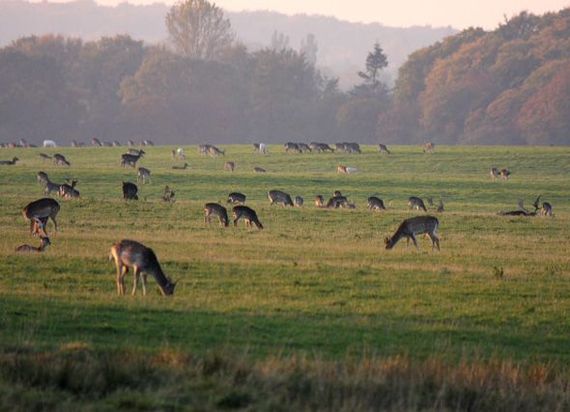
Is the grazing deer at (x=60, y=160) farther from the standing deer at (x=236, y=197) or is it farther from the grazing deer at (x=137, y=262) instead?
the grazing deer at (x=137, y=262)

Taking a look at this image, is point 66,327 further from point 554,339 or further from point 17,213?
point 17,213

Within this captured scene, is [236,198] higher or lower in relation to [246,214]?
higher

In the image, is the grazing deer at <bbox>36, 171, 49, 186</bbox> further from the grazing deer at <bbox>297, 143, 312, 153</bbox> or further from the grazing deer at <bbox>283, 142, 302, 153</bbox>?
the grazing deer at <bbox>297, 143, 312, 153</bbox>

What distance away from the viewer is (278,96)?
111625 millimetres

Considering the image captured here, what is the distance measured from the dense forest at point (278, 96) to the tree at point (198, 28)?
1379 centimetres

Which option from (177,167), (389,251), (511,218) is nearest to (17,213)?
(389,251)

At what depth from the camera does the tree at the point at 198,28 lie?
130 metres

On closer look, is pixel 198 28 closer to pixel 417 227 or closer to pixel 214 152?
pixel 214 152

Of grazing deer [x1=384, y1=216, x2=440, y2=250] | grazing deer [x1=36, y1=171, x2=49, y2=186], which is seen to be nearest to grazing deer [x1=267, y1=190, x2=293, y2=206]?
grazing deer [x1=36, y1=171, x2=49, y2=186]

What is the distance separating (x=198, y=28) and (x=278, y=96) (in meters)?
24.4

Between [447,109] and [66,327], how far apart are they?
304 feet

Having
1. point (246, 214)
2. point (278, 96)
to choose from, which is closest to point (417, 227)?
point (246, 214)

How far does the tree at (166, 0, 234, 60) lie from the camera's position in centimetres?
13038

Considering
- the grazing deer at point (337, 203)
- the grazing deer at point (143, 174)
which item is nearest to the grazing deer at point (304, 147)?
the grazing deer at point (143, 174)
